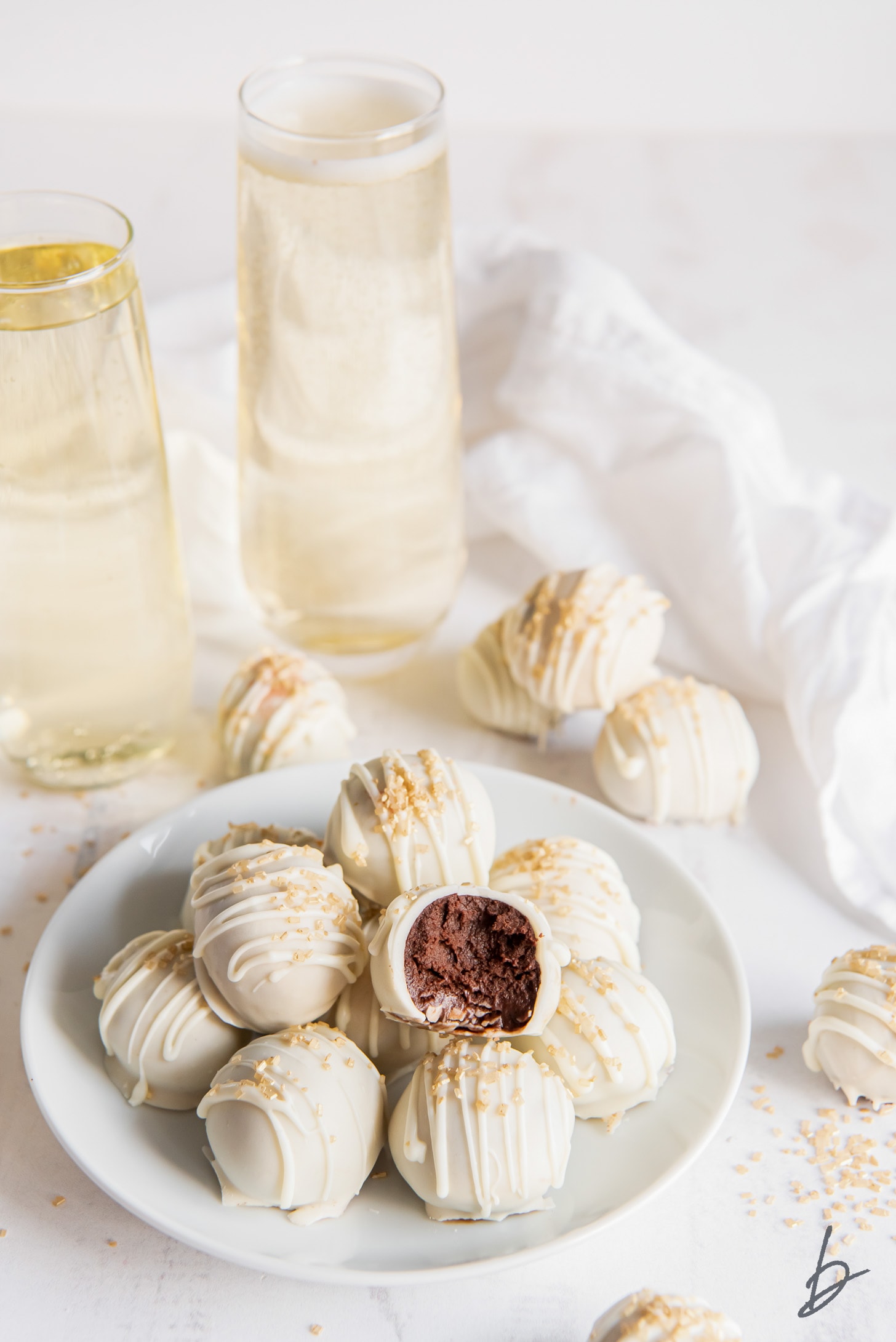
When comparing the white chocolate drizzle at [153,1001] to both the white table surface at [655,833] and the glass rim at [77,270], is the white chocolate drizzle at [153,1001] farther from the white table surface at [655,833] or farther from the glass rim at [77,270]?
the glass rim at [77,270]

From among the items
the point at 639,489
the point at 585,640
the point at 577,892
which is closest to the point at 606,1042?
the point at 577,892

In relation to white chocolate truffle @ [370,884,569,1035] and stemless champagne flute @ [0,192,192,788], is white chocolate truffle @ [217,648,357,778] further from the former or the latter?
white chocolate truffle @ [370,884,569,1035]

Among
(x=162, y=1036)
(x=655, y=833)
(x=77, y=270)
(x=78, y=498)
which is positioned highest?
(x=77, y=270)

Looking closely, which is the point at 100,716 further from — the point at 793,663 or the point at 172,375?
the point at 793,663

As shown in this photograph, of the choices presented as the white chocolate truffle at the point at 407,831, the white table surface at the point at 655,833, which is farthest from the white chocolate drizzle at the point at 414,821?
the white table surface at the point at 655,833

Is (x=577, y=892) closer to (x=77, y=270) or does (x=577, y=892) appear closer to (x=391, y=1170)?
(x=391, y=1170)
